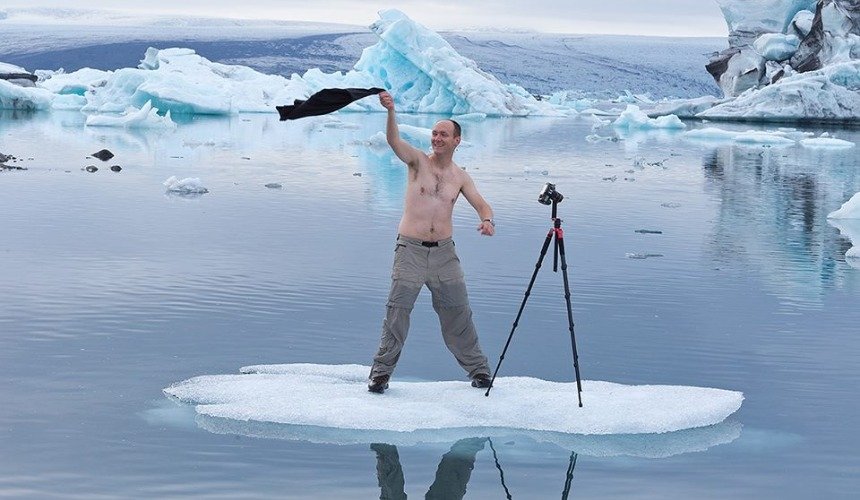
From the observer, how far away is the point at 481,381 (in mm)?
7852

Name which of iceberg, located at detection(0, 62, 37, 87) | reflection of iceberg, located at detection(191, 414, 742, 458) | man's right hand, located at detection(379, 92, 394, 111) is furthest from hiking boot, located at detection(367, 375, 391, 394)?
iceberg, located at detection(0, 62, 37, 87)

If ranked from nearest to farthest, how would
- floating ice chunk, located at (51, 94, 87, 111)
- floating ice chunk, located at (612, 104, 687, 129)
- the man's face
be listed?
the man's face → floating ice chunk, located at (612, 104, 687, 129) → floating ice chunk, located at (51, 94, 87, 111)

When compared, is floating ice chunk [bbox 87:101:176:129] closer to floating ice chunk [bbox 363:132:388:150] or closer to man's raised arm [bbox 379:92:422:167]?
floating ice chunk [bbox 363:132:388:150]

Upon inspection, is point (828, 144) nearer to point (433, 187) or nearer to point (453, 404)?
point (433, 187)


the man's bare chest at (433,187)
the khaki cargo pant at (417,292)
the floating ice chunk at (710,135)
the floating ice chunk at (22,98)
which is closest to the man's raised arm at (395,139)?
the man's bare chest at (433,187)

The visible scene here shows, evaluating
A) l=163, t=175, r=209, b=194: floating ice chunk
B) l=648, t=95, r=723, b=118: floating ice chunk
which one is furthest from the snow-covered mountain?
l=163, t=175, r=209, b=194: floating ice chunk

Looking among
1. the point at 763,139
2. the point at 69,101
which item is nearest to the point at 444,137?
the point at 763,139

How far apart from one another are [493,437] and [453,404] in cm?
45

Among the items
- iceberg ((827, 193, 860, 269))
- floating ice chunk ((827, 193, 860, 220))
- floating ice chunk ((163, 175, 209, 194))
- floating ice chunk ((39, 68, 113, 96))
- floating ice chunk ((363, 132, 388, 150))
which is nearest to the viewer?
iceberg ((827, 193, 860, 269))

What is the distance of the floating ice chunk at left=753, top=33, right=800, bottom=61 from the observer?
212 feet

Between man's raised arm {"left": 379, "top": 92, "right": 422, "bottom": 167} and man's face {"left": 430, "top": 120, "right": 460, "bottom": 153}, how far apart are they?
0.45 ft

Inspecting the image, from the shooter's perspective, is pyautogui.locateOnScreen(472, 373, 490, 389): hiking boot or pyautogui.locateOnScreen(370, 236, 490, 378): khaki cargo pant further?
pyautogui.locateOnScreen(472, 373, 490, 389): hiking boot

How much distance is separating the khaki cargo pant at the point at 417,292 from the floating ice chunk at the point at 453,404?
329mm

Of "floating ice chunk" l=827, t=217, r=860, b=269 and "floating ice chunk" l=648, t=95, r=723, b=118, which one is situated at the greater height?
"floating ice chunk" l=827, t=217, r=860, b=269
